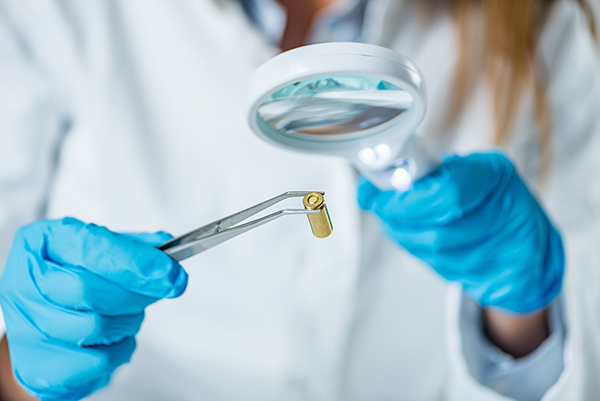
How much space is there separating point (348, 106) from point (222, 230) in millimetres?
215

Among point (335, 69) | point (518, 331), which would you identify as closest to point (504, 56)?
point (518, 331)

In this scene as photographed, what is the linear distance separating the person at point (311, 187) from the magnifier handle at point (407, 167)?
0.28 ft

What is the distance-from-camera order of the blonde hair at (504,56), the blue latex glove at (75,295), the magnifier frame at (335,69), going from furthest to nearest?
1. the blonde hair at (504,56)
2. the blue latex glove at (75,295)
3. the magnifier frame at (335,69)

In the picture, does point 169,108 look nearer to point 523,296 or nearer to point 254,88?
point 254,88

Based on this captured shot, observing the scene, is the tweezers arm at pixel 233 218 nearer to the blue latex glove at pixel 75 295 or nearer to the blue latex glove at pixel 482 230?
the blue latex glove at pixel 75 295

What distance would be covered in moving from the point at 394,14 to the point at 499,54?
24 cm

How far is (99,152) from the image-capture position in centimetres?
97

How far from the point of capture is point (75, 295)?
620 millimetres

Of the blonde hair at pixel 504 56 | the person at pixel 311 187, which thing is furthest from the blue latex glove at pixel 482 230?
the blonde hair at pixel 504 56

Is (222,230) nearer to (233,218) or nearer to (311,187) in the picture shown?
(233,218)

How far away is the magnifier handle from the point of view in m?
0.69

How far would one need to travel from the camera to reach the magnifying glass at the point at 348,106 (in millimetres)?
479

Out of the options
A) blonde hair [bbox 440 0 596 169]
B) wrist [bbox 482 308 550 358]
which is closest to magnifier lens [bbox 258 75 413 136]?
blonde hair [bbox 440 0 596 169]

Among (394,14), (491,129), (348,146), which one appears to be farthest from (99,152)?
(491,129)
